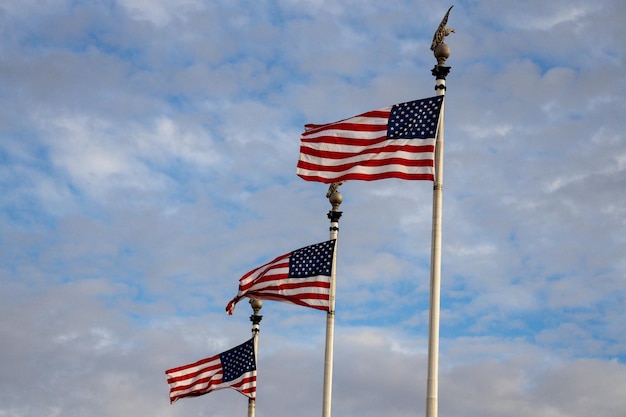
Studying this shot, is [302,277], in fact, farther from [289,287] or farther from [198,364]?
[198,364]

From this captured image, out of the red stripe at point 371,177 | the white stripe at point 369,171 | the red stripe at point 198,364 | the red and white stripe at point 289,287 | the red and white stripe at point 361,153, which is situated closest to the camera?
the red stripe at point 371,177

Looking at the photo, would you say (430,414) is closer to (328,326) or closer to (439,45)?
(439,45)

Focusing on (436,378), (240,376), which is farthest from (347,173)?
(240,376)

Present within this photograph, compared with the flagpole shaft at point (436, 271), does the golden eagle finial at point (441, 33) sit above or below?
above

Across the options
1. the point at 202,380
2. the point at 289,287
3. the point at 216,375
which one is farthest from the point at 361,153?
the point at 202,380

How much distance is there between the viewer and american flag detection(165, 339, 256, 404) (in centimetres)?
4484

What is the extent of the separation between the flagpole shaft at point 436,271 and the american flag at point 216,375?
70.2ft

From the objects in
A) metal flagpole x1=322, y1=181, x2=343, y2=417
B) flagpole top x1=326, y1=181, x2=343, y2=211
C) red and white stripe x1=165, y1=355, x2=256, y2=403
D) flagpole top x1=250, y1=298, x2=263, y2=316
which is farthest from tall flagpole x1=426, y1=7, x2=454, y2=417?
flagpole top x1=250, y1=298, x2=263, y2=316

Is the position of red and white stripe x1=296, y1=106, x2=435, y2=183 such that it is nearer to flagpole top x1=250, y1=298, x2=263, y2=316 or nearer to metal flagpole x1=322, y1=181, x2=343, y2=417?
metal flagpole x1=322, y1=181, x2=343, y2=417

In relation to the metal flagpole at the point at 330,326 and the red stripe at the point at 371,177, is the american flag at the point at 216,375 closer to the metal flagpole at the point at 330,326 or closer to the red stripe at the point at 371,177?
the metal flagpole at the point at 330,326

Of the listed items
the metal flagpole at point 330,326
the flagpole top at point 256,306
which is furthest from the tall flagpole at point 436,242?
the flagpole top at point 256,306

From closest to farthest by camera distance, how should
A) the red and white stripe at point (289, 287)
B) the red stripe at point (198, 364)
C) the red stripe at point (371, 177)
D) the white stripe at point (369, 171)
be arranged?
1. the red stripe at point (371, 177)
2. the white stripe at point (369, 171)
3. the red and white stripe at point (289, 287)
4. the red stripe at point (198, 364)

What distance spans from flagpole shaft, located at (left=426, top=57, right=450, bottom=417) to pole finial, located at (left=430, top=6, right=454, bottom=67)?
219mm

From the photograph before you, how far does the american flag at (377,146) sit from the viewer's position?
26000mm
